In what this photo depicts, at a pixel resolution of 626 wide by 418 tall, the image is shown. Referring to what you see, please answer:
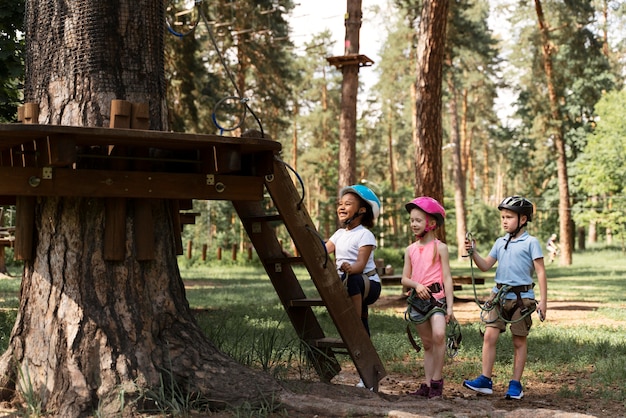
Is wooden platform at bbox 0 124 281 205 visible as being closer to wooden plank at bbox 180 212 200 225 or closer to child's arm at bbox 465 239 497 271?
child's arm at bbox 465 239 497 271

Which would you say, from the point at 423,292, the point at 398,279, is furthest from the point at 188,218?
the point at 398,279

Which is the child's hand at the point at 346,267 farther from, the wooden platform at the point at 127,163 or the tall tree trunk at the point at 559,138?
the tall tree trunk at the point at 559,138

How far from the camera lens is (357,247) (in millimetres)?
6809

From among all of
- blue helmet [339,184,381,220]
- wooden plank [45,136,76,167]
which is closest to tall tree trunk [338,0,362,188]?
blue helmet [339,184,381,220]

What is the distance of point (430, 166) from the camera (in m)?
16.8

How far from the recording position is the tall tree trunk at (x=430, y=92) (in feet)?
54.8

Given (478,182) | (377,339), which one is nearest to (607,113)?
(377,339)

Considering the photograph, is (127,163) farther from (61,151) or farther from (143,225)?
(61,151)

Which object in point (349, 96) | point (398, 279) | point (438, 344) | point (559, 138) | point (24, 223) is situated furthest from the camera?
point (559, 138)

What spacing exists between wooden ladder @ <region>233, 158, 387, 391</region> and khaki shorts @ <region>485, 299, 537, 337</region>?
1051 mm

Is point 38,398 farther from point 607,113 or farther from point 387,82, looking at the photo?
point 387,82

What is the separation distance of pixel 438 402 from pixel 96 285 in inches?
98.9

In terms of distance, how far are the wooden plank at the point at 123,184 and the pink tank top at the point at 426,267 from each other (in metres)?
1.57

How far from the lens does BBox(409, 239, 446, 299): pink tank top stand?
21.4 feet
